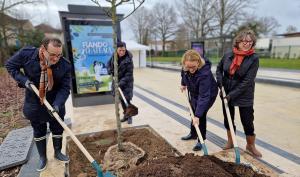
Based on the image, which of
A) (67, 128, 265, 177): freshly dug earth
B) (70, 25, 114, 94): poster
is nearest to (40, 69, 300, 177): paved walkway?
(67, 128, 265, 177): freshly dug earth

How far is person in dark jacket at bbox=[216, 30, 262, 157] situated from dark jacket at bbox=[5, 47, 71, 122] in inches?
81.3

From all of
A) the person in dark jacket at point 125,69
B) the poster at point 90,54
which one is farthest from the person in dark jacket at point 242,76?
the poster at point 90,54

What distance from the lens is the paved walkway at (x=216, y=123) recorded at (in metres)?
3.28

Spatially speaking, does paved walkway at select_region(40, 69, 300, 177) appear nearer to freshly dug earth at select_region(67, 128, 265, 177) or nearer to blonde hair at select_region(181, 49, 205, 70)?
freshly dug earth at select_region(67, 128, 265, 177)

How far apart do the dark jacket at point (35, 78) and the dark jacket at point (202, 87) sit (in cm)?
163

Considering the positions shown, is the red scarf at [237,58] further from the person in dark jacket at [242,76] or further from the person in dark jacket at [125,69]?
the person in dark jacket at [125,69]

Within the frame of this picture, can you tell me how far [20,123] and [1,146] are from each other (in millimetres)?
1371

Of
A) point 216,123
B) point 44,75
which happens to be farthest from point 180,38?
point 44,75

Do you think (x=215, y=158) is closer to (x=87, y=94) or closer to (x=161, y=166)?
(x=161, y=166)

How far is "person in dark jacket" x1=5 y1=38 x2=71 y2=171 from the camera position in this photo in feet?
8.79

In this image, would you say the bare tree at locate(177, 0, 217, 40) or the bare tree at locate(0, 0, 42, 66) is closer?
the bare tree at locate(0, 0, 42, 66)

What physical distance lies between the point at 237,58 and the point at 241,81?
303mm

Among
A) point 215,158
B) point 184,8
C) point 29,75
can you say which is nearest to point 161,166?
point 215,158

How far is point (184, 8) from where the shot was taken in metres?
31.3
